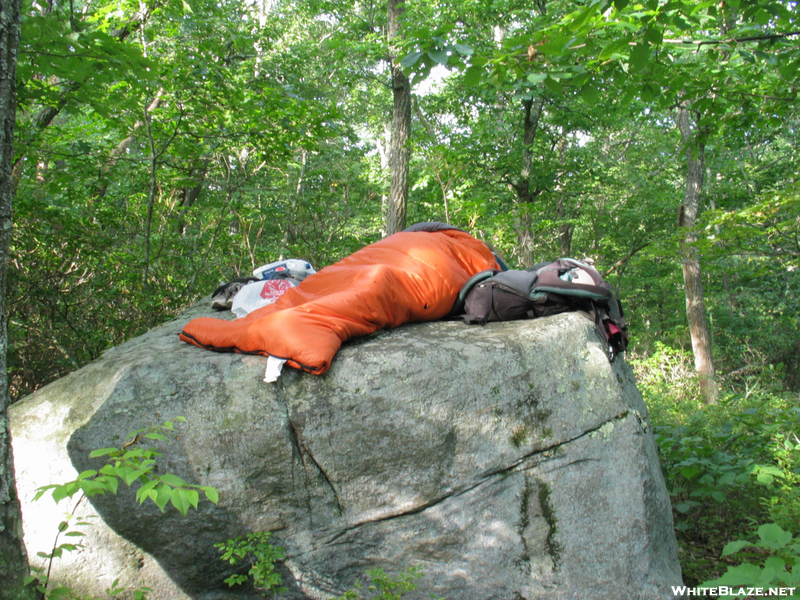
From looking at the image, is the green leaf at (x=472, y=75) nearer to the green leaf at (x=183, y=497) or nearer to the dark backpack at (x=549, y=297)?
the dark backpack at (x=549, y=297)

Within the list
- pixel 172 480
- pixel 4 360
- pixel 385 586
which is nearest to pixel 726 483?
pixel 385 586

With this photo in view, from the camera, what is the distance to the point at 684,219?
28.4 feet

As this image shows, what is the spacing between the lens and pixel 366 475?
8.32 ft

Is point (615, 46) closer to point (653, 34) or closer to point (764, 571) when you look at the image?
point (653, 34)

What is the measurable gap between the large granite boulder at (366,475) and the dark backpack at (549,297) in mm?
526

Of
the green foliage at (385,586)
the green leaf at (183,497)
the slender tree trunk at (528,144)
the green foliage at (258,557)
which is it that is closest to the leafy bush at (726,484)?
the green foliage at (385,586)

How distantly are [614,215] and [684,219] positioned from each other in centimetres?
484

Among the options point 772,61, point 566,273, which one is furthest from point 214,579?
point 772,61

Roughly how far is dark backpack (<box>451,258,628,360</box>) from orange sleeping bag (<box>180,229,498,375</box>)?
0.68ft

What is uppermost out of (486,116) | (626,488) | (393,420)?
(486,116)

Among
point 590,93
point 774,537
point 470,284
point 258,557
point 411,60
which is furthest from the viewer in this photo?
point 470,284

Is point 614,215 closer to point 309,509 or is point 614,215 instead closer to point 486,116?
point 486,116

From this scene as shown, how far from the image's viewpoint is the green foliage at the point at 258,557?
7.24ft

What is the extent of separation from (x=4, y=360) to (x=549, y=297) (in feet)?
9.07
